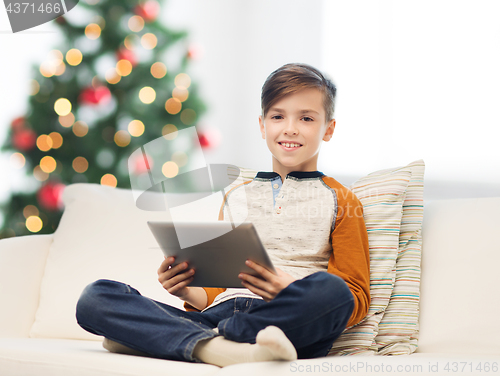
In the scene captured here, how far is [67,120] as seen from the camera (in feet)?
6.53

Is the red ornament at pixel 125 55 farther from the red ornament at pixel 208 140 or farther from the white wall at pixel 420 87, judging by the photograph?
the white wall at pixel 420 87

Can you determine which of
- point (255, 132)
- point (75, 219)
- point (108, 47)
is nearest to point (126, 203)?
point (75, 219)

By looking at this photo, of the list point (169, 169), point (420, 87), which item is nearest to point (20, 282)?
point (169, 169)

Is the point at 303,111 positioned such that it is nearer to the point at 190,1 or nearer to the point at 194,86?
the point at 194,86

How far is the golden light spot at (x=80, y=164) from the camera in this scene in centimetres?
201

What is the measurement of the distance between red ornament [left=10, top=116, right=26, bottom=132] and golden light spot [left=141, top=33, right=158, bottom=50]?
0.61 m

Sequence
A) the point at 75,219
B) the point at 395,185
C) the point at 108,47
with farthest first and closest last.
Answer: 1. the point at 108,47
2. the point at 75,219
3. the point at 395,185

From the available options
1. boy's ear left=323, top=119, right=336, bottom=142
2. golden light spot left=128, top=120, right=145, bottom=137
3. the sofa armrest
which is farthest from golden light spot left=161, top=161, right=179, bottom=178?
golden light spot left=128, top=120, right=145, bottom=137

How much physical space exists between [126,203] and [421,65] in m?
1.32

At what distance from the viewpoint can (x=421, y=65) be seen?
1913mm

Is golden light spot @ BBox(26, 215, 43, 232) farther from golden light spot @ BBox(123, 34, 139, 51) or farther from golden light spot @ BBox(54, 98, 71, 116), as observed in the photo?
golden light spot @ BBox(123, 34, 139, 51)

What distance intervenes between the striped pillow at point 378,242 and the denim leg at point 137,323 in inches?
13.2

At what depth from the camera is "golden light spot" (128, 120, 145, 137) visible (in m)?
2.04

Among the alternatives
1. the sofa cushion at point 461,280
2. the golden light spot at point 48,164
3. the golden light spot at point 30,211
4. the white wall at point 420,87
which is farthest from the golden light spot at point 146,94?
the sofa cushion at point 461,280
